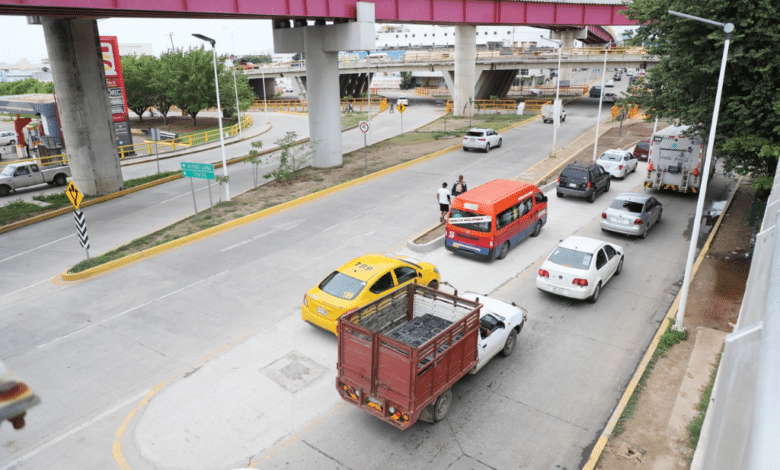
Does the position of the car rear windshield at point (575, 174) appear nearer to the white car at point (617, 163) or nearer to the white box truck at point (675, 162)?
the white box truck at point (675, 162)

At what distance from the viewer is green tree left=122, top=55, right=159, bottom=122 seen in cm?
5291

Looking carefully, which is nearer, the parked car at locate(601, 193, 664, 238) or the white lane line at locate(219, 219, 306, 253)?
the white lane line at locate(219, 219, 306, 253)

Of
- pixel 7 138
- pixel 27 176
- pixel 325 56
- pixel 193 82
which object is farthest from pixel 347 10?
pixel 7 138

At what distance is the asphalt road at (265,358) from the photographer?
9.01 meters

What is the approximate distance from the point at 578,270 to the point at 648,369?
3.40 meters

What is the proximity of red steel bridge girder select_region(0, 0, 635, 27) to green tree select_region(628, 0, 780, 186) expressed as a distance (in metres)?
4.56

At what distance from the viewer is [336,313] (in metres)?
11.9

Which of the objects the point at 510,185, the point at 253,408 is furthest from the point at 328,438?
the point at 510,185

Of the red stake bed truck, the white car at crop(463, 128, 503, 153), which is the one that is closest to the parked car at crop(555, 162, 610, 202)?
the white car at crop(463, 128, 503, 153)

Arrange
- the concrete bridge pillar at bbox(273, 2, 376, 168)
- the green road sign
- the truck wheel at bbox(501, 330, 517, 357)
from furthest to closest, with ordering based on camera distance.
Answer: the concrete bridge pillar at bbox(273, 2, 376, 168)
the green road sign
the truck wheel at bbox(501, 330, 517, 357)

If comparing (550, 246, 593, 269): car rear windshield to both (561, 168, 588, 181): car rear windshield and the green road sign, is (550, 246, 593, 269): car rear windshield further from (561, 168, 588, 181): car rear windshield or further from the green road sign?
the green road sign

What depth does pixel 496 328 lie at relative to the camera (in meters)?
11.1

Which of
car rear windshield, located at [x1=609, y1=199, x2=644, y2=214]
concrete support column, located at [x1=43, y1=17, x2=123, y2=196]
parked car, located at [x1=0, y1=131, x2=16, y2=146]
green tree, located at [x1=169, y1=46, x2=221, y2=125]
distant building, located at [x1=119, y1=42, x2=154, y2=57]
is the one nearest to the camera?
car rear windshield, located at [x1=609, y1=199, x2=644, y2=214]

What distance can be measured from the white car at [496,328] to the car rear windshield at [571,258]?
274cm
